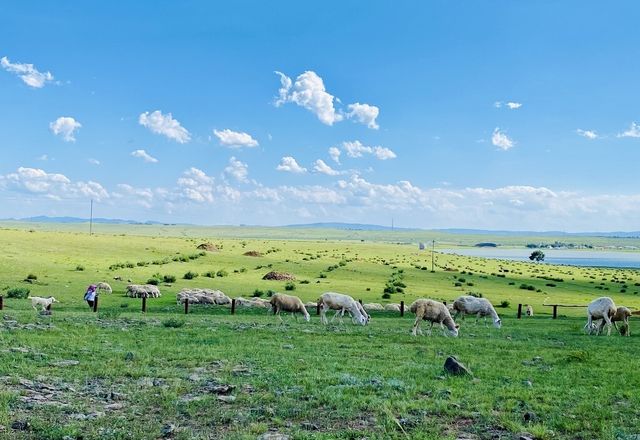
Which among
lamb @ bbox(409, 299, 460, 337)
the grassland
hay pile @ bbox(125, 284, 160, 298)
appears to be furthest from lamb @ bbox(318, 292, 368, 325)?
hay pile @ bbox(125, 284, 160, 298)

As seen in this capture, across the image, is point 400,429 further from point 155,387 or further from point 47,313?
point 47,313

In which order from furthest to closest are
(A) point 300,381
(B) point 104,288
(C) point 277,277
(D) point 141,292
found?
(C) point 277,277, (B) point 104,288, (D) point 141,292, (A) point 300,381

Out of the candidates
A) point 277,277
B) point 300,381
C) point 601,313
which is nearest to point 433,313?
point 601,313

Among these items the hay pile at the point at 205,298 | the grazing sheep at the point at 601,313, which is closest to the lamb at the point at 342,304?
the hay pile at the point at 205,298

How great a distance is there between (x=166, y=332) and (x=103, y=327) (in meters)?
2.89

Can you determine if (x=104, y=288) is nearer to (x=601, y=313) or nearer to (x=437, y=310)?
(x=437, y=310)

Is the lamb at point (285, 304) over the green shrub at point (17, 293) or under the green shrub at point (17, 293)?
over

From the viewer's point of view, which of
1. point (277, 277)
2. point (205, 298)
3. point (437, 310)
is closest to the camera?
point (437, 310)

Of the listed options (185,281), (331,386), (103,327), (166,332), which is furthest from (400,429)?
(185,281)

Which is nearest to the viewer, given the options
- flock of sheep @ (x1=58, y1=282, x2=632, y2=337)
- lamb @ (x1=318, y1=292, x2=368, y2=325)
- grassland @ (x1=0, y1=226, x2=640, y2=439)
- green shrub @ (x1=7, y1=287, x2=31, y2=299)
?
grassland @ (x1=0, y1=226, x2=640, y2=439)

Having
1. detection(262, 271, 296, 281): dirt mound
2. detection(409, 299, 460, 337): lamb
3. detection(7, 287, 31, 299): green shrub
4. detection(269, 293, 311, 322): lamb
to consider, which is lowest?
detection(262, 271, 296, 281): dirt mound

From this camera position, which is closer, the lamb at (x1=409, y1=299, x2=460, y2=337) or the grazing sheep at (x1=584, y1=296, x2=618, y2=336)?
the lamb at (x1=409, y1=299, x2=460, y2=337)

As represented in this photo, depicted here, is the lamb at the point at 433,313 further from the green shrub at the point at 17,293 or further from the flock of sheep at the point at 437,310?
the green shrub at the point at 17,293

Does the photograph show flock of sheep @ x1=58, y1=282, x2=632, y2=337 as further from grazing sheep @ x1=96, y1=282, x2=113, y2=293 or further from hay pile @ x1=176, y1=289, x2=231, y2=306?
grazing sheep @ x1=96, y1=282, x2=113, y2=293
